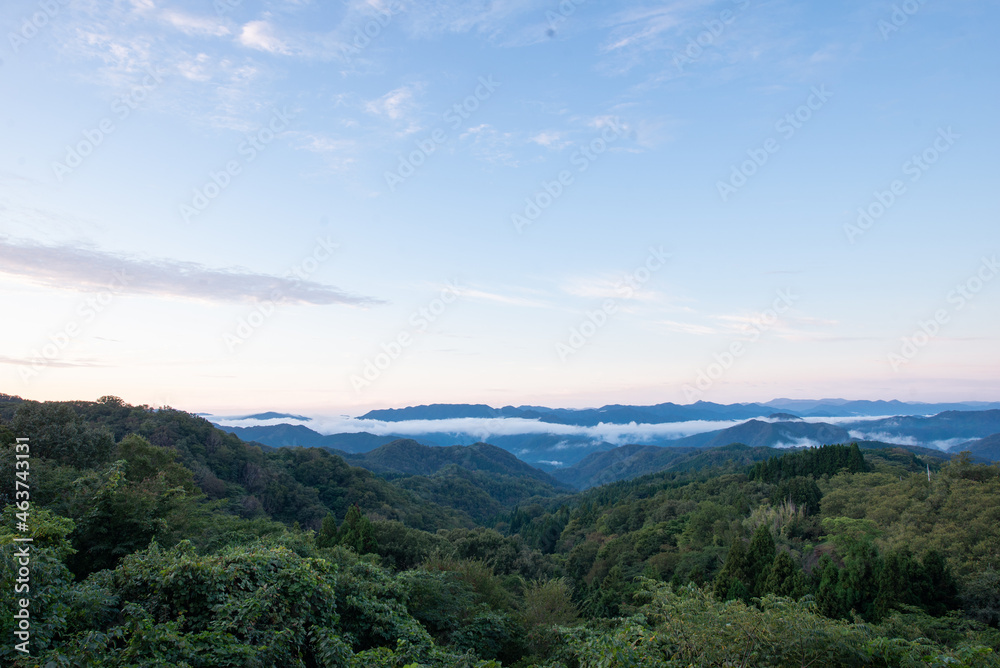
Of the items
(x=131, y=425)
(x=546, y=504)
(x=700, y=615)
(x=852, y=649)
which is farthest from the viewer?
(x=546, y=504)

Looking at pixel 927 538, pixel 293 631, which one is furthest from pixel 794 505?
pixel 293 631

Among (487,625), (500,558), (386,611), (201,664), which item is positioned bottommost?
(500,558)

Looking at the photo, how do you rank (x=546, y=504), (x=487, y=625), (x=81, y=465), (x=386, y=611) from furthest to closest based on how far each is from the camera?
(x=546, y=504)
(x=81, y=465)
(x=487, y=625)
(x=386, y=611)

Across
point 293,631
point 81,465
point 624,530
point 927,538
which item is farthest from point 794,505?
point 81,465

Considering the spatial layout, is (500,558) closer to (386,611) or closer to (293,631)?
(386,611)

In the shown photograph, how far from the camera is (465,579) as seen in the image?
23.8m

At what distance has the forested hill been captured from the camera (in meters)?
8.66

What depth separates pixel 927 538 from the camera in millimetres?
27703

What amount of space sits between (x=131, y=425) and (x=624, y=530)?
61023 mm

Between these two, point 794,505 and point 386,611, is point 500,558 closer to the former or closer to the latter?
point 794,505

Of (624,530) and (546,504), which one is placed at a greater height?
(624,530)

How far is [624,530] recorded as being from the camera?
6781 cm

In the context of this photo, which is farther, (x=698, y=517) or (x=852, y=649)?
(x=698, y=517)

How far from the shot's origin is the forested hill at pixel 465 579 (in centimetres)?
866
